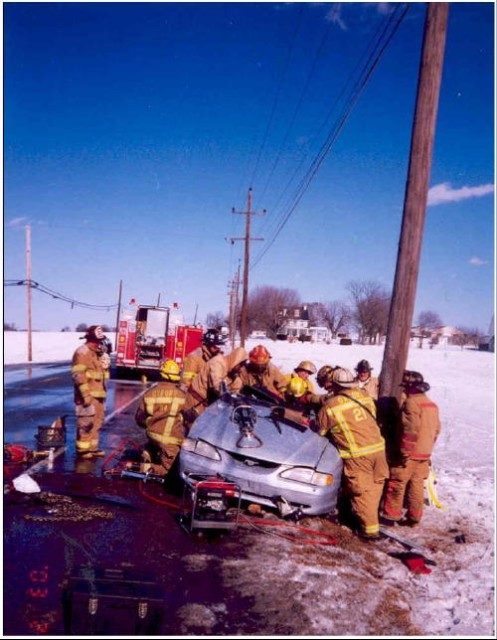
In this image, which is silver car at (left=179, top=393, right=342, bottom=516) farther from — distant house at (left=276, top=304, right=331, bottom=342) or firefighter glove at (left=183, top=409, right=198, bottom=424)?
distant house at (left=276, top=304, right=331, bottom=342)

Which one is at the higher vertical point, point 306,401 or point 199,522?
point 306,401

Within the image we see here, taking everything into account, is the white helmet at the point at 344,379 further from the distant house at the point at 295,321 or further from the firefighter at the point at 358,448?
the distant house at the point at 295,321

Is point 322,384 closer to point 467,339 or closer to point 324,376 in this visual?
point 324,376

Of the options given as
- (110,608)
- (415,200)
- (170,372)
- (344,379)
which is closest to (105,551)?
(110,608)

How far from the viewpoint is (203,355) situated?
7988 millimetres

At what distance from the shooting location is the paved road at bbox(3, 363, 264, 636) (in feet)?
10.7

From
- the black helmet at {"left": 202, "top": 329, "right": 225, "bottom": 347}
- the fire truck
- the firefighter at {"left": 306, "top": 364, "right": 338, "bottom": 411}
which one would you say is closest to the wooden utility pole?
the firefighter at {"left": 306, "top": 364, "right": 338, "bottom": 411}

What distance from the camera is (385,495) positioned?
6.00 m

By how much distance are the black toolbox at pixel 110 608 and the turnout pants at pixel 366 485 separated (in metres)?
2.78

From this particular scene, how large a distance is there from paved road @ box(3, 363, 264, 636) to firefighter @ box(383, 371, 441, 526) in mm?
1866

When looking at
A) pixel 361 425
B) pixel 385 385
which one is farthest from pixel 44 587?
pixel 385 385

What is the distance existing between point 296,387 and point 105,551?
3871 mm

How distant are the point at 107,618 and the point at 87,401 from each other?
4.55 metres

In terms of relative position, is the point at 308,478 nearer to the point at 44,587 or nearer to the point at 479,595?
the point at 479,595
